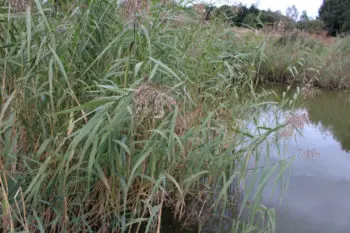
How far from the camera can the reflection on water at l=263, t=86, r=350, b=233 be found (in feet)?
7.16

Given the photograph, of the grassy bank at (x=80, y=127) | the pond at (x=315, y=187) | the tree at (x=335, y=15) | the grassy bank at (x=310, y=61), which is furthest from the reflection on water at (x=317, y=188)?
the tree at (x=335, y=15)

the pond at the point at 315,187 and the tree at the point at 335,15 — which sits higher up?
the tree at the point at 335,15

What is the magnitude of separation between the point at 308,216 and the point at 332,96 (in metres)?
5.23

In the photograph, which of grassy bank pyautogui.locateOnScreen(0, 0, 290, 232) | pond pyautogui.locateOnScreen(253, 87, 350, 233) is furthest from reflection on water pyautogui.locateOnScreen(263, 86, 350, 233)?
grassy bank pyautogui.locateOnScreen(0, 0, 290, 232)

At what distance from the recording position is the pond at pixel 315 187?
2.18 m

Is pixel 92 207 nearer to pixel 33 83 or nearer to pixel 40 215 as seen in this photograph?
pixel 40 215

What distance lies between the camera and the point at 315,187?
8.78 ft

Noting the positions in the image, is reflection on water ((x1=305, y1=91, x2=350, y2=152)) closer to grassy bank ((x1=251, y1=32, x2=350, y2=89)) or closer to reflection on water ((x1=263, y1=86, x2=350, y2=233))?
reflection on water ((x1=263, y1=86, x2=350, y2=233))

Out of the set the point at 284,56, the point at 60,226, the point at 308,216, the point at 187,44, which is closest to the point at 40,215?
the point at 60,226

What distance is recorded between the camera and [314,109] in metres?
5.54

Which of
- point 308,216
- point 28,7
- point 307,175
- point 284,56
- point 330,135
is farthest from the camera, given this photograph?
point 284,56

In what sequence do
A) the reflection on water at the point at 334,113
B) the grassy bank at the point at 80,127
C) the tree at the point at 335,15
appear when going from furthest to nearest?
the tree at the point at 335,15
the reflection on water at the point at 334,113
the grassy bank at the point at 80,127

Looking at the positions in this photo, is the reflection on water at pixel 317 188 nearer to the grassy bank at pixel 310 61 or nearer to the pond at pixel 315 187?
the pond at pixel 315 187

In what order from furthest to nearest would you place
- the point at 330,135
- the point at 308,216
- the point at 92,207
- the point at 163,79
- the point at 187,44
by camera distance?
the point at 330,135, the point at 308,216, the point at 187,44, the point at 163,79, the point at 92,207
